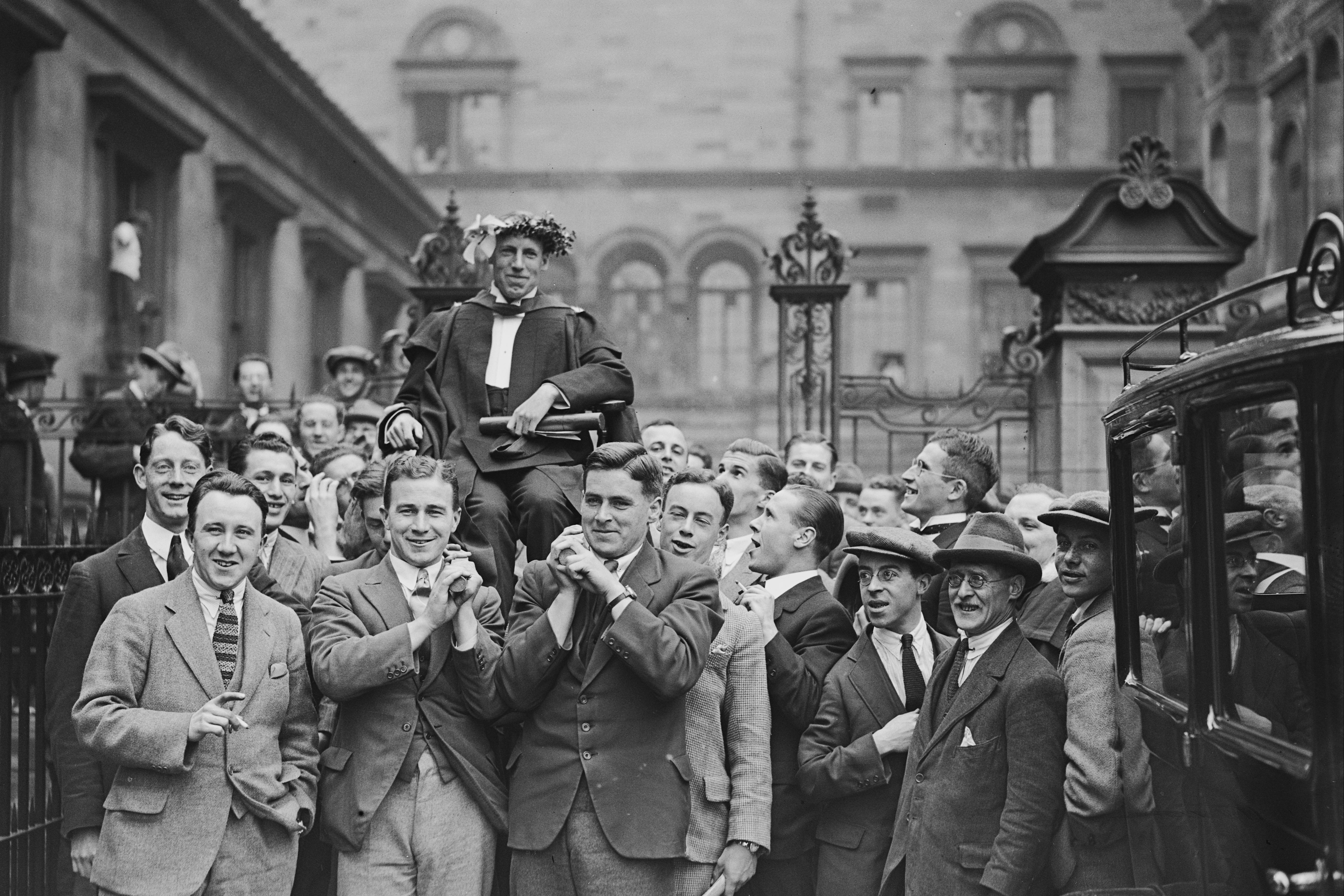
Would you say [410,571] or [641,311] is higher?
[641,311]

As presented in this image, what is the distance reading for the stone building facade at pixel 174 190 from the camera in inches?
606

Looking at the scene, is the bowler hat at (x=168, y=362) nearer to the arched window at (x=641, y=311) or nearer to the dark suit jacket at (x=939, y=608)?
the dark suit jacket at (x=939, y=608)

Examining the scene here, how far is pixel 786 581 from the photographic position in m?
6.20

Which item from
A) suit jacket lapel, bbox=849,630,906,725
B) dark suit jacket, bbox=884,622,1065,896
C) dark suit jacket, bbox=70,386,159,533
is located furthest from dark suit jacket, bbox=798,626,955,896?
dark suit jacket, bbox=70,386,159,533

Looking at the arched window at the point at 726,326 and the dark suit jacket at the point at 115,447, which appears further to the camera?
the arched window at the point at 726,326

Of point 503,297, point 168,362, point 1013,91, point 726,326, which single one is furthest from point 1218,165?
point 503,297

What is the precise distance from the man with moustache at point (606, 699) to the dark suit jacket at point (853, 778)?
0.52 m

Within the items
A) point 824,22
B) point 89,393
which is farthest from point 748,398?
point 89,393

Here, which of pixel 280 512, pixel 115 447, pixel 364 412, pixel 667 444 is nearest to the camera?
pixel 280 512

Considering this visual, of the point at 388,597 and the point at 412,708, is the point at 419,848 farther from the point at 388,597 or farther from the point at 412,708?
the point at 388,597

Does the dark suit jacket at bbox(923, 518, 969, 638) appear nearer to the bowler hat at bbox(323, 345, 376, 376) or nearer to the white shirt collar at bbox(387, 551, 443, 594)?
the white shirt collar at bbox(387, 551, 443, 594)

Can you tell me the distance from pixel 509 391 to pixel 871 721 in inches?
85.1

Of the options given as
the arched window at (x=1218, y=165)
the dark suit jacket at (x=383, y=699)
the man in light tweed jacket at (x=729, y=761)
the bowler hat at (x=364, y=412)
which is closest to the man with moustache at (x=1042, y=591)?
the man in light tweed jacket at (x=729, y=761)

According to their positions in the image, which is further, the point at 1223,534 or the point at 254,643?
the point at 254,643
